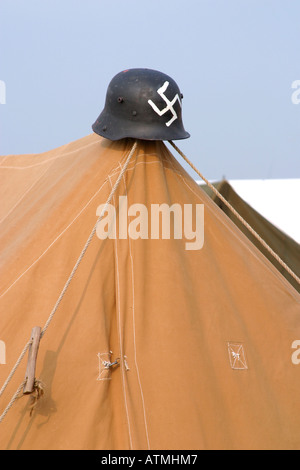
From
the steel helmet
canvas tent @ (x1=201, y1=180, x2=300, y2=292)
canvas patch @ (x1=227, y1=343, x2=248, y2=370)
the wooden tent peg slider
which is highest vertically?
canvas tent @ (x1=201, y1=180, x2=300, y2=292)

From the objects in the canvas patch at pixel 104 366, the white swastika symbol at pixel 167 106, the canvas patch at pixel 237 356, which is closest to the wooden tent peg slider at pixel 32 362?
the canvas patch at pixel 104 366

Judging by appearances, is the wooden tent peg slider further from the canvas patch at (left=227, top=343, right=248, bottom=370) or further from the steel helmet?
the steel helmet

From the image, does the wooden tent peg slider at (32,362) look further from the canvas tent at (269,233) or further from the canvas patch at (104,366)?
the canvas tent at (269,233)

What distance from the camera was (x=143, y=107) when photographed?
7.72 feet

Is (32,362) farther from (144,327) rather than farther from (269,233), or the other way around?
(269,233)

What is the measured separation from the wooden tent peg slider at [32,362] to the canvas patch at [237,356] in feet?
2.36

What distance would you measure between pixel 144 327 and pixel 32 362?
1.42ft

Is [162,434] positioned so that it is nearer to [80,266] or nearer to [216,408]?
[216,408]

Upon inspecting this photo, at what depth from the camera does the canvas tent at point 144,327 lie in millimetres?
1916

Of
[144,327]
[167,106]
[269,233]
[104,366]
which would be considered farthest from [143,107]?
[269,233]

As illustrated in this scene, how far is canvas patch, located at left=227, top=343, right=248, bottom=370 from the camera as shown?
213 centimetres

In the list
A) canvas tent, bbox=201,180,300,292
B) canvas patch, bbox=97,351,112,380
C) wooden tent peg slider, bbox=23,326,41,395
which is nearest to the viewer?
wooden tent peg slider, bbox=23,326,41,395

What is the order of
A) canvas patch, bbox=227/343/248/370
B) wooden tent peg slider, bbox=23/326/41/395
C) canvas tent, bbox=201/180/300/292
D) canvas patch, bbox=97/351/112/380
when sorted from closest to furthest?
wooden tent peg slider, bbox=23/326/41/395
canvas patch, bbox=97/351/112/380
canvas patch, bbox=227/343/248/370
canvas tent, bbox=201/180/300/292

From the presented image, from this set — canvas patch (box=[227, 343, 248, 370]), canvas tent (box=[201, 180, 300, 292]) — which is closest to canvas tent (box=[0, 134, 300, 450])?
canvas patch (box=[227, 343, 248, 370])
